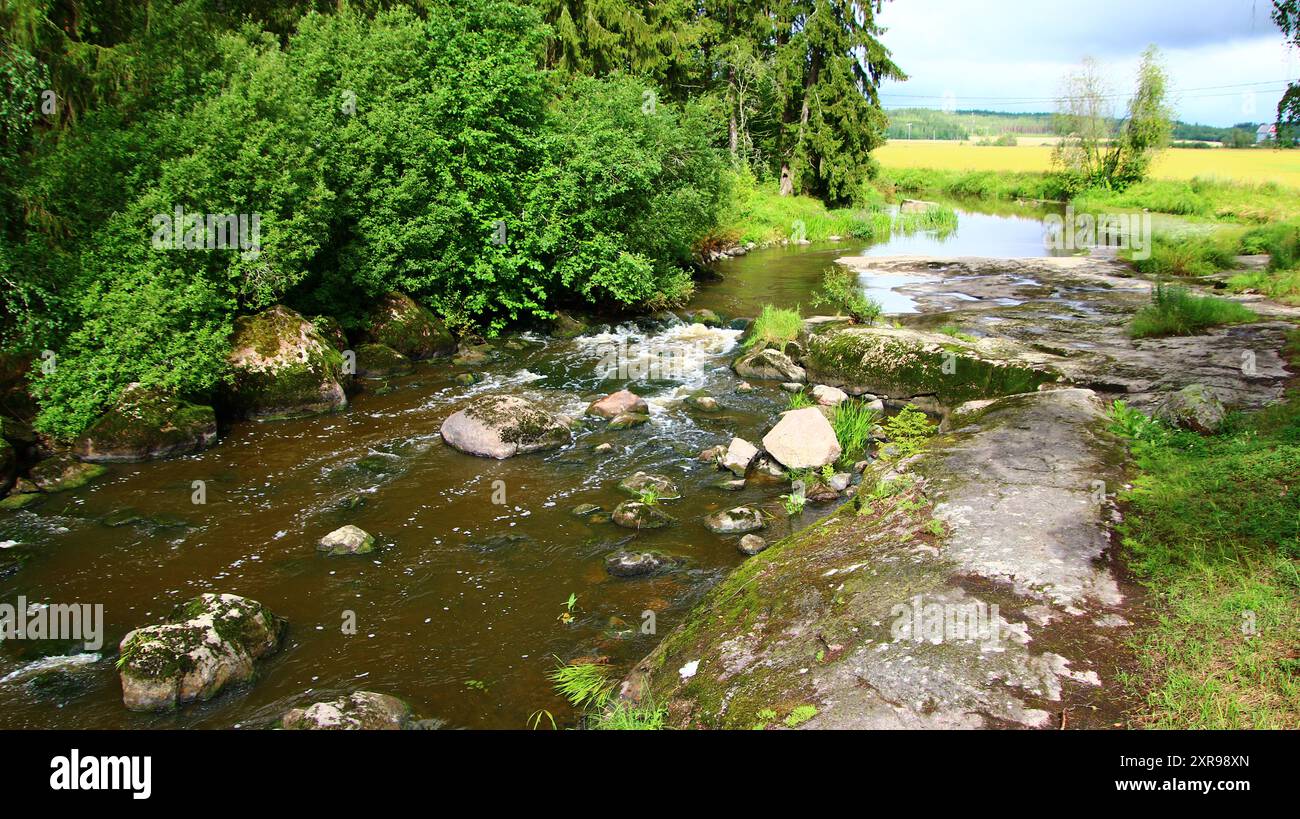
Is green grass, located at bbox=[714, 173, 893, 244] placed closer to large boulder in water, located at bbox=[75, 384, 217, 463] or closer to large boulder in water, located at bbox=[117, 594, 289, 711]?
large boulder in water, located at bbox=[75, 384, 217, 463]

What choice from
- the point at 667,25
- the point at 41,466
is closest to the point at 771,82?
the point at 667,25

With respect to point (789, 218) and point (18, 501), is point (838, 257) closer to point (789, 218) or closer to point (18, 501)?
point (789, 218)

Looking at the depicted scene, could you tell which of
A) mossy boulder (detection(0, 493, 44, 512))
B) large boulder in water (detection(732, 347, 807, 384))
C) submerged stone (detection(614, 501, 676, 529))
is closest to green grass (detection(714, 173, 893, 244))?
large boulder in water (detection(732, 347, 807, 384))

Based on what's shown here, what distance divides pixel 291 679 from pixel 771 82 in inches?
1680

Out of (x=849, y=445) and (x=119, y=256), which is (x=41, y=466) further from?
(x=849, y=445)

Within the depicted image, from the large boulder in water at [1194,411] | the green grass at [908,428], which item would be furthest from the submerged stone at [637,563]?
the large boulder in water at [1194,411]

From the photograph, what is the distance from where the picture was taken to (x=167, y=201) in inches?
504

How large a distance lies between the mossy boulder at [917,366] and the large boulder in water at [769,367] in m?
0.30

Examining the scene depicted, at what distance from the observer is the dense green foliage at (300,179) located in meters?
12.4

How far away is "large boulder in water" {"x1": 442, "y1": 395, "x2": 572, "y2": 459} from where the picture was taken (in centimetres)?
1283

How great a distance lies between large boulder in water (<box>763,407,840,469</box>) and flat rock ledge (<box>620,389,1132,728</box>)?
277 cm

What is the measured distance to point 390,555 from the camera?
31.8ft

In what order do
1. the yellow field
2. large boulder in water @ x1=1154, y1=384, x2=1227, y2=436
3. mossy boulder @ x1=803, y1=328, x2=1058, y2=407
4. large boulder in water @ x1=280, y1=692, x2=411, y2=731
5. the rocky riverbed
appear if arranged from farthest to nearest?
1. the yellow field
2. mossy boulder @ x1=803, y1=328, x2=1058, y2=407
3. large boulder in water @ x1=1154, y1=384, x2=1227, y2=436
4. large boulder in water @ x1=280, y1=692, x2=411, y2=731
5. the rocky riverbed
